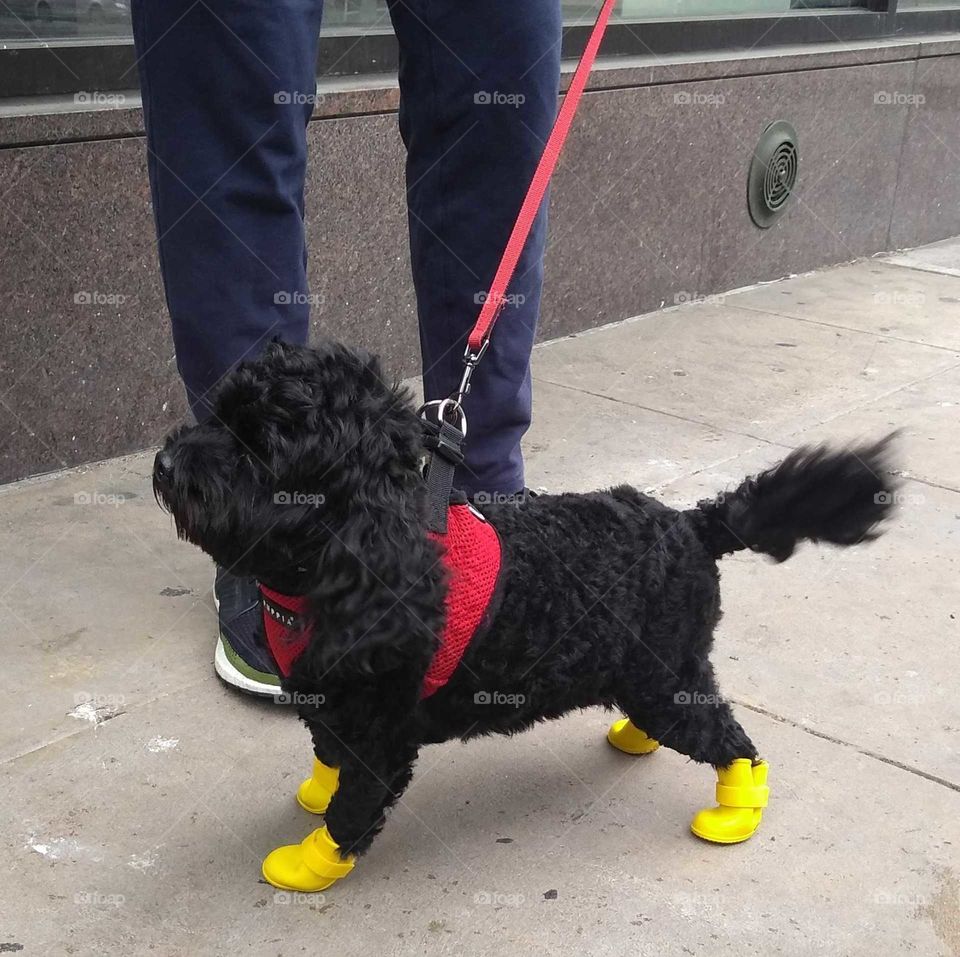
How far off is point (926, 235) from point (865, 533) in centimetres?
605

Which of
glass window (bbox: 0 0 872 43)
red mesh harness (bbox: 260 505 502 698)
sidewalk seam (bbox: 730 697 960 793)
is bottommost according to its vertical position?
sidewalk seam (bbox: 730 697 960 793)

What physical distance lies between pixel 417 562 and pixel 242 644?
39.4 inches

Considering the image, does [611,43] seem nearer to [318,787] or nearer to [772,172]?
[772,172]

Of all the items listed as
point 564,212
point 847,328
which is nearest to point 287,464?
point 564,212

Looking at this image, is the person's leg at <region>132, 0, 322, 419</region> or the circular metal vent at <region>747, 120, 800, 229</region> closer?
the person's leg at <region>132, 0, 322, 419</region>

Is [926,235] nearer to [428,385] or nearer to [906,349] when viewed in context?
[906,349]

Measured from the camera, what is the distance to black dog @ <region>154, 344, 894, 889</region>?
186 cm

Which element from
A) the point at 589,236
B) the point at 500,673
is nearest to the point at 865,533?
the point at 500,673

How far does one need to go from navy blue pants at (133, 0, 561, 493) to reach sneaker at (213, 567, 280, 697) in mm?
453

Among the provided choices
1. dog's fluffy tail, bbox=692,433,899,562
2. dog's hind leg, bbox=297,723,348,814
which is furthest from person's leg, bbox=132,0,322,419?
dog's fluffy tail, bbox=692,433,899,562

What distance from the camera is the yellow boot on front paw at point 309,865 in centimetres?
218

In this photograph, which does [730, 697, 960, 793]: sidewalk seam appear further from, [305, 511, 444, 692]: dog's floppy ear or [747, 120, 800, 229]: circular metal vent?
[747, 120, 800, 229]: circular metal vent

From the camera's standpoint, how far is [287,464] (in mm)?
1850

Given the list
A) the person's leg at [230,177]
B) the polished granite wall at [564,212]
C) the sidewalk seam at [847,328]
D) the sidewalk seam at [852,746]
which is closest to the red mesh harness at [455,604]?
the person's leg at [230,177]
